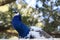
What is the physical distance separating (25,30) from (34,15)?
→ 178 millimetres

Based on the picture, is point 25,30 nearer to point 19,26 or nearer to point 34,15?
point 19,26

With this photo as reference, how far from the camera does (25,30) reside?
1552 millimetres

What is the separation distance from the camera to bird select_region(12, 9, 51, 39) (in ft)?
5.05

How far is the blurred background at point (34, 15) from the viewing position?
154 cm

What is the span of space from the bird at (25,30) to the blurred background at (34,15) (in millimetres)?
30

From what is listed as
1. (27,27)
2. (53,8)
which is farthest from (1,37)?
(53,8)

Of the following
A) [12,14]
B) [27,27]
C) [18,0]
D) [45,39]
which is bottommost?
[45,39]

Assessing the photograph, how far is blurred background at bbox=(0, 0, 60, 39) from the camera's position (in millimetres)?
1540

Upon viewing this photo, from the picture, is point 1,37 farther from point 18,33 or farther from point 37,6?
point 37,6

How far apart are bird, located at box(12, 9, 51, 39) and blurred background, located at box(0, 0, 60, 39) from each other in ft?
0.10

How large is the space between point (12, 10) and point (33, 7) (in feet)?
0.71

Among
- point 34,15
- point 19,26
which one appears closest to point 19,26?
point 19,26

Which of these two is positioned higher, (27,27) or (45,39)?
(27,27)

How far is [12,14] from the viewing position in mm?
1550
